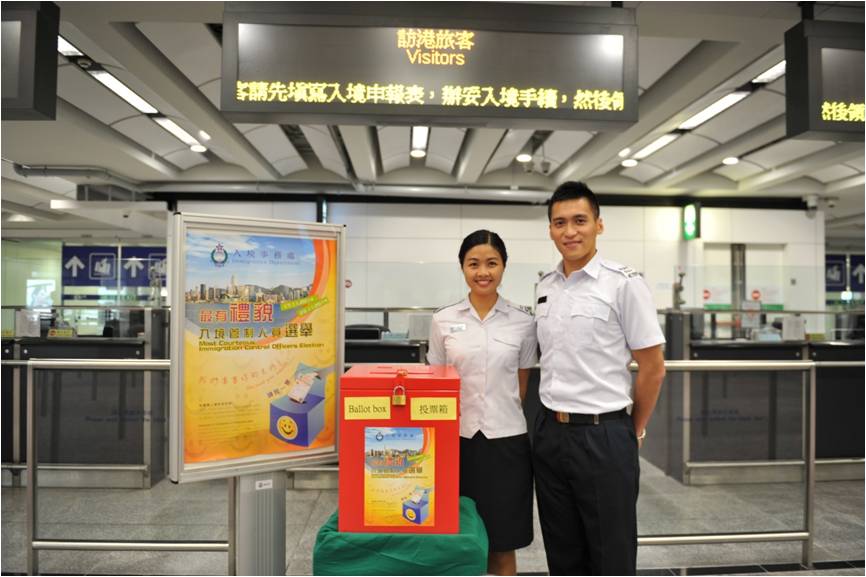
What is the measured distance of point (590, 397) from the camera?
5.70ft

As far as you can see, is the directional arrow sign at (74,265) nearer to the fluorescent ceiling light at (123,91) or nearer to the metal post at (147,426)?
the fluorescent ceiling light at (123,91)

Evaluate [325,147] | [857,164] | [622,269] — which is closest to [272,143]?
[325,147]

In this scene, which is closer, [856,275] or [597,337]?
[597,337]

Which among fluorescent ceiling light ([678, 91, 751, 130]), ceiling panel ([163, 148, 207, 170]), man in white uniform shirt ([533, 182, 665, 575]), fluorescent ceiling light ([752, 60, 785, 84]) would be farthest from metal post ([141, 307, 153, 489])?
fluorescent ceiling light ([678, 91, 751, 130])

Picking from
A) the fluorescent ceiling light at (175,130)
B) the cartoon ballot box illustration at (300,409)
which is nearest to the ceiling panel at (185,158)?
the fluorescent ceiling light at (175,130)

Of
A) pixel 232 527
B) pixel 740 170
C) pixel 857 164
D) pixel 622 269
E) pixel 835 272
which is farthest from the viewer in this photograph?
pixel 835 272

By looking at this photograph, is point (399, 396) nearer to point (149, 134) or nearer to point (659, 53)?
point (659, 53)

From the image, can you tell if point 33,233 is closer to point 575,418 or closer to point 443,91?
point 443,91

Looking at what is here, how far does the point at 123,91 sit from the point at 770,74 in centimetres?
559

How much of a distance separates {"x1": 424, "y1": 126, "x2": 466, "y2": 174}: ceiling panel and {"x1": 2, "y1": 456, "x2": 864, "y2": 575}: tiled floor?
162 inches

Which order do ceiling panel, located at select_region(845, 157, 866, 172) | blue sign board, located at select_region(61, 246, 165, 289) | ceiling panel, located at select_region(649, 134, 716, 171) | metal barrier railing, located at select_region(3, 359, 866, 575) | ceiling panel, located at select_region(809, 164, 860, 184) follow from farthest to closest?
1. blue sign board, located at select_region(61, 246, 165, 289)
2. ceiling panel, located at select_region(809, 164, 860, 184)
3. ceiling panel, located at select_region(845, 157, 866, 172)
4. ceiling panel, located at select_region(649, 134, 716, 171)
5. metal barrier railing, located at select_region(3, 359, 866, 575)

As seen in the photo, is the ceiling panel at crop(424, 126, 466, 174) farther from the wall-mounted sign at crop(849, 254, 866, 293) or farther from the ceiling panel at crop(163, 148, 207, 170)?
the wall-mounted sign at crop(849, 254, 866, 293)

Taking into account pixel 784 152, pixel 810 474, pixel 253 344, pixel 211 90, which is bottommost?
pixel 810 474

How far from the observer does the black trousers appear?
5.60ft
